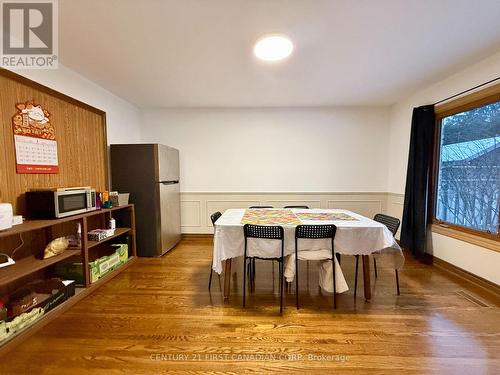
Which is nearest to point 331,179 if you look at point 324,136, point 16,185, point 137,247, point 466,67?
point 324,136

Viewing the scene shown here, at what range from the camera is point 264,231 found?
2.08 m

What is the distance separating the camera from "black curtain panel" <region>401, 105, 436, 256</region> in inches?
126

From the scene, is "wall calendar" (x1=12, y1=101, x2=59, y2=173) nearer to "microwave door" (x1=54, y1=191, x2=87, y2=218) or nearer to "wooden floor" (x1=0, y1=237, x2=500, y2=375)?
"microwave door" (x1=54, y1=191, x2=87, y2=218)

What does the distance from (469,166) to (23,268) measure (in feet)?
15.5

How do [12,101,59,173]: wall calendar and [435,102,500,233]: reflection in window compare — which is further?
[435,102,500,233]: reflection in window

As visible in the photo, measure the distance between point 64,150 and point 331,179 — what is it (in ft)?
13.4

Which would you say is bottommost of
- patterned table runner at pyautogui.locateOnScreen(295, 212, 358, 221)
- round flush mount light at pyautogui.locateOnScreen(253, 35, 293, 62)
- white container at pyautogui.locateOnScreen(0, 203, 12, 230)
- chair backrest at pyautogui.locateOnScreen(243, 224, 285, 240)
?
chair backrest at pyautogui.locateOnScreen(243, 224, 285, 240)

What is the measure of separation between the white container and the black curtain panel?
4.49m

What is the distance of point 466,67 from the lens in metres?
2.65

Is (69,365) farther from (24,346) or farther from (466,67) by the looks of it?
(466,67)

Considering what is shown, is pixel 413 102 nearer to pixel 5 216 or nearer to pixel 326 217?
pixel 326 217

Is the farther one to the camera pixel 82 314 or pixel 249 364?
pixel 82 314

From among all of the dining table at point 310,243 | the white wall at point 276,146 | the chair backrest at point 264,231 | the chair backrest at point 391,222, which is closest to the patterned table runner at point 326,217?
the dining table at point 310,243

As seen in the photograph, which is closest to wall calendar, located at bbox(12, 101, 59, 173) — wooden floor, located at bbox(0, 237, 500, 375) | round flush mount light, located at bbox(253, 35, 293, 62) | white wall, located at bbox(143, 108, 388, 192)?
wooden floor, located at bbox(0, 237, 500, 375)
